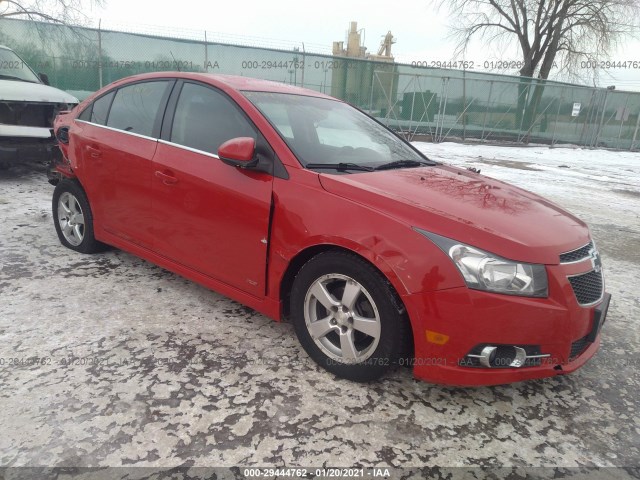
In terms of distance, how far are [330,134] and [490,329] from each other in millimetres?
1773

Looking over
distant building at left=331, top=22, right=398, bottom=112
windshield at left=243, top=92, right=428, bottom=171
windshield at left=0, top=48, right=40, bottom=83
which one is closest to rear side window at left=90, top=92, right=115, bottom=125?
windshield at left=243, top=92, right=428, bottom=171

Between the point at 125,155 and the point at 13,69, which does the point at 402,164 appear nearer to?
the point at 125,155

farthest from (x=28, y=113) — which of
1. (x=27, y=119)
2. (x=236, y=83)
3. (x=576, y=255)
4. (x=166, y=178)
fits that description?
(x=576, y=255)

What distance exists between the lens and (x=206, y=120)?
119 inches

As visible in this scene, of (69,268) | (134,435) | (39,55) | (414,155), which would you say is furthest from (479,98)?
(134,435)

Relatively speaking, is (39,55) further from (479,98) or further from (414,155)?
(479,98)

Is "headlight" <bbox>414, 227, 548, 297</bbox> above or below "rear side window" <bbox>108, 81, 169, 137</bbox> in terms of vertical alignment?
below

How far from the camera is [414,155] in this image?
351cm

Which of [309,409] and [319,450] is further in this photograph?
[309,409]

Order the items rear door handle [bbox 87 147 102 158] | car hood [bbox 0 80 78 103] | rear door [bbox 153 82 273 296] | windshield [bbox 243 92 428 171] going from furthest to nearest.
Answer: car hood [bbox 0 80 78 103], rear door handle [bbox 87 147 102 158], windshield [bbox 243 92 428 171], rear door [bbox 153 82 273 296]

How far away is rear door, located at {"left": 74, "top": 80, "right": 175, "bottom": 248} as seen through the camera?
3221mm

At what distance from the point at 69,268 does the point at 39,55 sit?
38.8 feet

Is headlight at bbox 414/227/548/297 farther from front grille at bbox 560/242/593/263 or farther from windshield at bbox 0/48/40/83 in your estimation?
windshield at bbox 0/48/40/83

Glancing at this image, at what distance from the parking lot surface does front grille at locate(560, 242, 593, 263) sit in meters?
0.78
